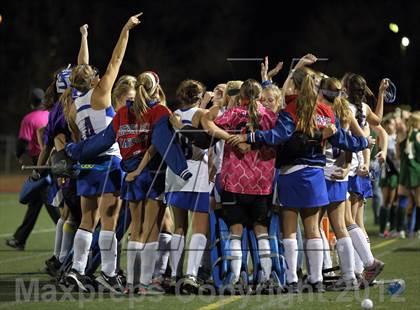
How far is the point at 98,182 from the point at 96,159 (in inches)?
10.0

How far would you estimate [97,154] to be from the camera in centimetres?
988

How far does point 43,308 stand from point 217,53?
3759 centimetres

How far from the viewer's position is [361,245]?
10.3 meters

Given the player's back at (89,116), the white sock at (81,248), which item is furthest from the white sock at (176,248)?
the player's back at (89,116)

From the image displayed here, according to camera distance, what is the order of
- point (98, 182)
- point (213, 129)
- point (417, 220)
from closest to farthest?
point (213, 129), point (98, 182), point (417, 220)

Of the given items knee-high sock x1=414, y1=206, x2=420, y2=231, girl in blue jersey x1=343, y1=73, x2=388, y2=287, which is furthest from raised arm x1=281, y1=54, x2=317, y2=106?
knee-high sock x1=414, y1=206, x2=420, y2=231

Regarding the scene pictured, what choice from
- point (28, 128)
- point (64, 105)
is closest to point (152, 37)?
point (28, 128)

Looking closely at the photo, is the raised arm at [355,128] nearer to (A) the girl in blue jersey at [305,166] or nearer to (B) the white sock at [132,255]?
(A) the girl in blue jersey at [305,166]

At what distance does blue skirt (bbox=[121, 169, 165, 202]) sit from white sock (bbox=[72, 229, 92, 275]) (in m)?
0.61

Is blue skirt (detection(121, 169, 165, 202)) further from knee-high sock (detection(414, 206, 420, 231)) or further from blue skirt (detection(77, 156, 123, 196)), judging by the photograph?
knee-high sock (detection(414, 206, 420, 231))

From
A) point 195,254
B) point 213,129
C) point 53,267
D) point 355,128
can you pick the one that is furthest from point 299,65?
point 53,267

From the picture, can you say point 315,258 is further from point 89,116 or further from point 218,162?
point 89,116

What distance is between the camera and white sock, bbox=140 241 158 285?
9.55m

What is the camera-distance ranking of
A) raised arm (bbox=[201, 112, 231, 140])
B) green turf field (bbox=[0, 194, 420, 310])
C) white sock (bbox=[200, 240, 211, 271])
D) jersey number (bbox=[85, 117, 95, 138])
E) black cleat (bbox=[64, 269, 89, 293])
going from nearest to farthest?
green turf field (bbox=[0, 194, 420, 310]), raised arm (bbox=[201, 112, 231, 140]), black cleat (bbox=[64, 269, 89, 293]), jersey number (bbox=[85, 117, 95, 138]), white sock (bbox=[200, 240, 211, 271])
